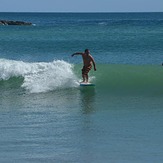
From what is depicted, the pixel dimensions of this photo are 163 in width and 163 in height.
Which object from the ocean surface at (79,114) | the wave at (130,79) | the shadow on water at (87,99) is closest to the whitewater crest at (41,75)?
the ocean surface at (79,114)

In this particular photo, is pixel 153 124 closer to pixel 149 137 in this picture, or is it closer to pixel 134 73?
pixel 149 137

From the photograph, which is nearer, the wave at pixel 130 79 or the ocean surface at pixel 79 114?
the ocean surface at pixel 79 114

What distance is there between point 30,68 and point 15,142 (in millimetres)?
10866

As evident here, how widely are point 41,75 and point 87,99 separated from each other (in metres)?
3.47

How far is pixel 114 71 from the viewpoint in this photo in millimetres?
23484

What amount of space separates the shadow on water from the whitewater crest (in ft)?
2.26

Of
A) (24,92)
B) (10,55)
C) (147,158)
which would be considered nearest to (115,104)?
(24,92)

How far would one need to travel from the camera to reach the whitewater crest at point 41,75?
20002mm

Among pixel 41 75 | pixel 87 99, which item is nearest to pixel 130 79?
pixel 41 75

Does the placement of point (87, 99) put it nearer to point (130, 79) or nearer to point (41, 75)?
point (41, 75)

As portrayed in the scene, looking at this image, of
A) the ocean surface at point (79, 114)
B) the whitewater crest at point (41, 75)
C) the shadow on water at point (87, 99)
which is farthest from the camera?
the whitewater crest at point (41, 75)

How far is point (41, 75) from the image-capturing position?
21.1 metres

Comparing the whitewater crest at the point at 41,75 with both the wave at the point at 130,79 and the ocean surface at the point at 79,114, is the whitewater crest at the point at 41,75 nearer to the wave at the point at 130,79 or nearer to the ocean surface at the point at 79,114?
the ocean surface at the point at 79,114

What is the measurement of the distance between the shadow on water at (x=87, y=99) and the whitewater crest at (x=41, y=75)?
2.26 ft
